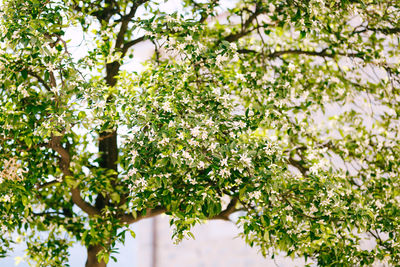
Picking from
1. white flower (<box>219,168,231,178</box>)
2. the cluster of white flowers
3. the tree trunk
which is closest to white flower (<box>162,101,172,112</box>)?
white flower (<box>219,168,231,178</box>)

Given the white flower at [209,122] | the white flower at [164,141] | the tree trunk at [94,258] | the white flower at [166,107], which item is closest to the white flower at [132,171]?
the white flower at [164,141]

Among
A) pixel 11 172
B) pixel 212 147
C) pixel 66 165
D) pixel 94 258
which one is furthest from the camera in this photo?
pixel 94 258

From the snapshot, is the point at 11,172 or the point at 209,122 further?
the point at 11,172

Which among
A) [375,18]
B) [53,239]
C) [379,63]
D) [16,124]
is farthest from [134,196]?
[375,18]

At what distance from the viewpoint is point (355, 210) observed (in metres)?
2.90

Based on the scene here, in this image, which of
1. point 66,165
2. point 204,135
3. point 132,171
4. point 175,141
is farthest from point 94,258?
point 204,135

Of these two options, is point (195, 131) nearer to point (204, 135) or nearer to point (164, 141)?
point (204, 135)

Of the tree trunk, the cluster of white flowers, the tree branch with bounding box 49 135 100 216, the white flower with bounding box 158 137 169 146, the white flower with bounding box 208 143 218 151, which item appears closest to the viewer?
the white flower with bounding box 158 137 169 146

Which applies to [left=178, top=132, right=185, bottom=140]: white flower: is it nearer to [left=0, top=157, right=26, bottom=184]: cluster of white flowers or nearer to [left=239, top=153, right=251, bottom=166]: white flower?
[left=239, top=153, right=251, bottom=166]: white flower

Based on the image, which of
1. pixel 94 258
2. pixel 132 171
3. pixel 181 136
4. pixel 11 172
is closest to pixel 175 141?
pixel 181 136

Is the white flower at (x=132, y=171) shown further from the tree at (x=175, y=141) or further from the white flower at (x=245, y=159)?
the white flower at (x=245, y=159)

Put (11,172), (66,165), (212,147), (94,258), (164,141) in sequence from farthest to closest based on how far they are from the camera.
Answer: (94,258), (66,165), (11,172), (212,147), (164,141)

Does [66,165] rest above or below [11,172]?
above

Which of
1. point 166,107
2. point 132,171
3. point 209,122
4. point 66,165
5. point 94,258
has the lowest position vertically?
point 94,258
